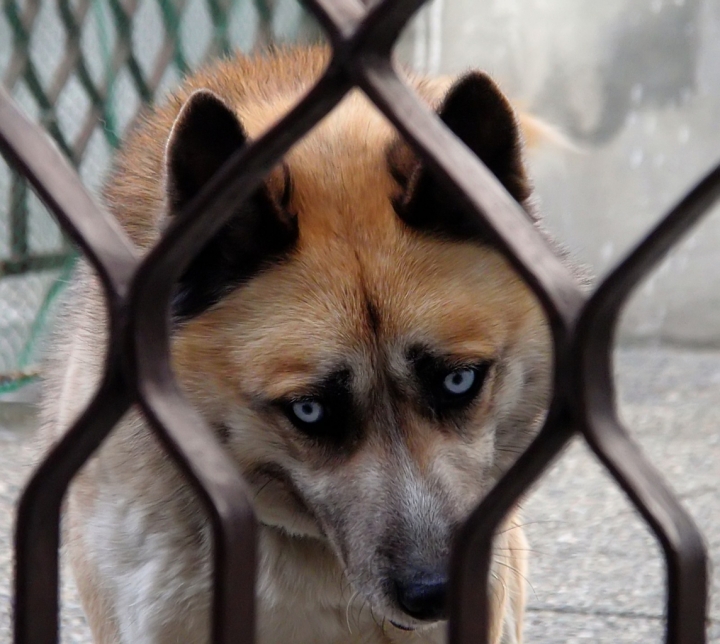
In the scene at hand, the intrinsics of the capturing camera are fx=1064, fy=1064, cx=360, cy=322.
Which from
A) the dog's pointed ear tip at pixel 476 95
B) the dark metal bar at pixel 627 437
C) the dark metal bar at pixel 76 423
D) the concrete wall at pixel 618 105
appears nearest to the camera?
the dark metal bar at pixel 627 437

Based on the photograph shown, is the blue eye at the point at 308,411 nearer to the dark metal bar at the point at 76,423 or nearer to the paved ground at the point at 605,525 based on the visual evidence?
the dark metal bar at the point at 76,423

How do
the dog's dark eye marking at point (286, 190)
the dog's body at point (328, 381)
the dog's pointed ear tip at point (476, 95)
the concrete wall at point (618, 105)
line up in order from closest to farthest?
the dog's pointed ear tip at point (476, 95) → the dog's body at point (328, 381) → the dog's dark eye marking at point (286, 190) → the concrete wall at point (618, 105)

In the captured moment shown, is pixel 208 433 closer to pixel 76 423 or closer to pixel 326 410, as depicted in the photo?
pixel 76 423

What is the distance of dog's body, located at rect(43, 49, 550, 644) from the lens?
1.52 metres

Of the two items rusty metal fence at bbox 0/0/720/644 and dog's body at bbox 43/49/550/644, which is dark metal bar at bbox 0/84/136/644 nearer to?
rusty metal fence at bbox 0/0/720/644

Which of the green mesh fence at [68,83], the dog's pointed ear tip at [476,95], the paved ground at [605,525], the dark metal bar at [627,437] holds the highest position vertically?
the green mesh fence at [68,83]

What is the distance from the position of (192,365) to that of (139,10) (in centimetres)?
399

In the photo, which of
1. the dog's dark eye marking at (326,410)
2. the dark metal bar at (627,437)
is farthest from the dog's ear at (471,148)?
the dark metal bar at (627,437)

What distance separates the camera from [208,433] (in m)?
0.88

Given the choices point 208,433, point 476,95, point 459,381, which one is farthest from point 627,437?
point 459,381

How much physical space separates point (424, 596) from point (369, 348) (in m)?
0.36

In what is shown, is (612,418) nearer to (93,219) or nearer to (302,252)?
(93,219)

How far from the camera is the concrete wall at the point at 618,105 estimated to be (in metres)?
5.66

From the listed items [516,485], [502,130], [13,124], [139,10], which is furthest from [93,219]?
[139,10]
